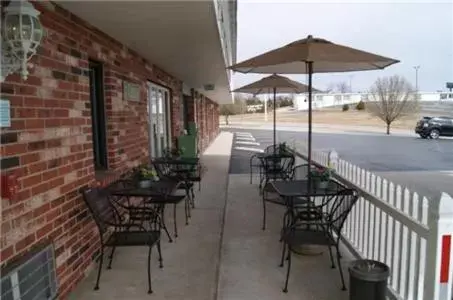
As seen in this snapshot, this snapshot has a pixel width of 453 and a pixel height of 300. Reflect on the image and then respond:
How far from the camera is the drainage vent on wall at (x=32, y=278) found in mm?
2533

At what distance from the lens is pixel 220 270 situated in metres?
3.91

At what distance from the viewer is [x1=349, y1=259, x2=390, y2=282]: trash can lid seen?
2.73 metres

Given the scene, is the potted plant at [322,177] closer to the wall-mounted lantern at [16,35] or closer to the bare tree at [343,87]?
the wall-mounted lantern at [16,35]

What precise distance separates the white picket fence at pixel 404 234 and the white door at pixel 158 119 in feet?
14.2

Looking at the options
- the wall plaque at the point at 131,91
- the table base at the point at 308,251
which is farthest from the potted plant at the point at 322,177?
the wall plaque at the point at 131,91

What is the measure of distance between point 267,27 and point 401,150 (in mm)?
10156

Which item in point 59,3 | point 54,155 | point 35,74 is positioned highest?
point 59,3

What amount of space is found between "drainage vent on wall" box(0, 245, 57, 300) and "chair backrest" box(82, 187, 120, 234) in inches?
19.2

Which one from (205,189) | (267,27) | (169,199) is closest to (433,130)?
(267,27)

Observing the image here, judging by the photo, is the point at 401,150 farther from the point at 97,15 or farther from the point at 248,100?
the point at 248,100

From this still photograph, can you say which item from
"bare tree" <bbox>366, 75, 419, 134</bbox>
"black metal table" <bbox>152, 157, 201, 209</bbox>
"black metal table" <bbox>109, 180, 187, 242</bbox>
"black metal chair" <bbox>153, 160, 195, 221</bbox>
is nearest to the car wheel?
"bare tree" <bbox>366, 75, 419, 134</bbox>

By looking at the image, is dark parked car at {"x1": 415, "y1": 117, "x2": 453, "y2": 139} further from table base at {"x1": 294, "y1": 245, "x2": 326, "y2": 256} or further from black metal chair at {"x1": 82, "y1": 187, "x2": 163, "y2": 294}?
black metal chair at {"x1": 82, "y1": 187, "x2": 163, "y2": 294}

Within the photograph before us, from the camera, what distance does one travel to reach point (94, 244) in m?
4.14

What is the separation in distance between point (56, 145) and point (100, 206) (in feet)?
2.71
